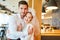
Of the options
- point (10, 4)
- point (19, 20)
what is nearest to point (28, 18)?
point (19, 20)

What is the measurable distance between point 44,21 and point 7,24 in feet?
1.65

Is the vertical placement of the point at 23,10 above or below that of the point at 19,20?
above

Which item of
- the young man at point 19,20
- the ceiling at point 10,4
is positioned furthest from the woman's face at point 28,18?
the ceiling at point 10,4

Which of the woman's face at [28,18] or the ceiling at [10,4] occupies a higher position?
the ceiling at [10,4]

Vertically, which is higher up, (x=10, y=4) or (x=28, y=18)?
(x=10, y=4)

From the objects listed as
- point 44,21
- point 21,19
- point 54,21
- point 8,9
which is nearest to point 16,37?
point 21,19

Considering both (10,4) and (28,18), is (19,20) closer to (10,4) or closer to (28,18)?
(28,18)

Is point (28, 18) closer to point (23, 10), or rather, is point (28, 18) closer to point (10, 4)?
point (23, 10)

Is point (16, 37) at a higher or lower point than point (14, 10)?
lower

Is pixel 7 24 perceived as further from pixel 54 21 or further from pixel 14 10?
pixel 54 21

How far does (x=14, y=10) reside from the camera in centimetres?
142

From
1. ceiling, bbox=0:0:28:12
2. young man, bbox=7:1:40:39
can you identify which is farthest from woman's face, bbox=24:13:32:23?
ceiling, bbox=0:0:28:12

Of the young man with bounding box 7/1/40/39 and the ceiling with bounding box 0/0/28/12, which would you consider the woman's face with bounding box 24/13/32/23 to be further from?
the ceiling with bounding box 0/0/28/12

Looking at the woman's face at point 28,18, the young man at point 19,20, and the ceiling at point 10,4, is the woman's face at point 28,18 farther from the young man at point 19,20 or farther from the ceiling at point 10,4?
the ceiling at point 10,4
